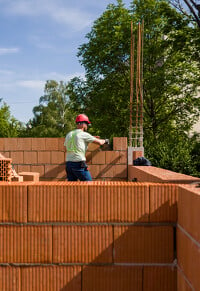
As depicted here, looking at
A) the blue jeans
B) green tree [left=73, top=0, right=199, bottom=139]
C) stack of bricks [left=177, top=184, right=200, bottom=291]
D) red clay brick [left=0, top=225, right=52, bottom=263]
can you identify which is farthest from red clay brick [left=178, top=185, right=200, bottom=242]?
green tree [left=73, top=0, right=199, bottom=139]

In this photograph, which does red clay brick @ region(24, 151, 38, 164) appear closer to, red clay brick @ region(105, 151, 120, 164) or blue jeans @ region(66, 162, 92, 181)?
red clay brick @ region(105, 151, 120, 164)

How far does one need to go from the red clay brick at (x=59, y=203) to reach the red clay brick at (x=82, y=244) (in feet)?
0.32

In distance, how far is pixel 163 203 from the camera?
9.86 ft

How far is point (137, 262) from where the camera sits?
300cm

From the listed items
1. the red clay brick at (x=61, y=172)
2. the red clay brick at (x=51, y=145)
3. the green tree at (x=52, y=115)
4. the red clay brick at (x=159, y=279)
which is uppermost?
the green tree at (x=52, y=115)

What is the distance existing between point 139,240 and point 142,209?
26 cm

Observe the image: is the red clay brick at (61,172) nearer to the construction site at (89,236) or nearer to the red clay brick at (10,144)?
the red clay brick at (10,144)

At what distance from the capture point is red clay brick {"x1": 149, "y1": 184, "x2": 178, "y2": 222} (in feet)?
9.82

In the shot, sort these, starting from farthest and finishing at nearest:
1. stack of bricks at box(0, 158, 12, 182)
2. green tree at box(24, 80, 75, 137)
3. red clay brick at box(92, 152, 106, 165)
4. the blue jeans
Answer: green tree at box(24, 80, 75, 137), red clay brick at box(92, 152, 106, 165), the blue jeans, stack of bricks at box(0, 158, 12, 182)

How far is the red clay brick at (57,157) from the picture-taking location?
845 cm

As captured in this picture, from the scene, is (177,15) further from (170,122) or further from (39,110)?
(39,110)

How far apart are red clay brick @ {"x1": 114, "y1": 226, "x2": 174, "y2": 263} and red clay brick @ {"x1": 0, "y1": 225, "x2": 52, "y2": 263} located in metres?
0.59

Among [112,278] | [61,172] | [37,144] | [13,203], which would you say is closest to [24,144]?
[37,144]

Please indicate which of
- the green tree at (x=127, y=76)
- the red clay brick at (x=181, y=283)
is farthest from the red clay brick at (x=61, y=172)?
the green tree at (x=127, y=76)
